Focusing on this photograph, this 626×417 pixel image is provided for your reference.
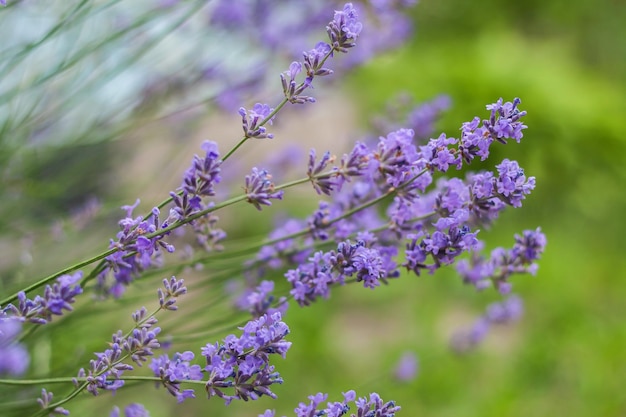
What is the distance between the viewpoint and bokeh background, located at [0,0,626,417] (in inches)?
52.9

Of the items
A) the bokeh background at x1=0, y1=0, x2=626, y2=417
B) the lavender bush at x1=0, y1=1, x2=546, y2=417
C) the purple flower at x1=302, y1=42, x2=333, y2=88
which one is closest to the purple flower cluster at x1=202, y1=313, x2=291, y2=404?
the lavender bush at x1=0, y1=1, x2=546, y2=417

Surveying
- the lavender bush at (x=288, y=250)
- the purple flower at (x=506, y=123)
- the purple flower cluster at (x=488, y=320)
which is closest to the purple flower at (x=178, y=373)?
the lavender bush at (x=288, y=250)

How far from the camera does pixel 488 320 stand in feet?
4.40

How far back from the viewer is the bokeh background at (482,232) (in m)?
1.34

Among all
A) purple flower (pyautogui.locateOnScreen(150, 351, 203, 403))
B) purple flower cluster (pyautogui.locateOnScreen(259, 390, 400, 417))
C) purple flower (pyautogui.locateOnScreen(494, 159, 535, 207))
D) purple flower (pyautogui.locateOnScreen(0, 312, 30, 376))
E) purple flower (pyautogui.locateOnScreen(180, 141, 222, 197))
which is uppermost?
purple flower (pyautogui.locateOnScreen(494, 159, 535, 207))

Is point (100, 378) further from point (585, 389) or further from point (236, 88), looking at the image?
point (585, 389)

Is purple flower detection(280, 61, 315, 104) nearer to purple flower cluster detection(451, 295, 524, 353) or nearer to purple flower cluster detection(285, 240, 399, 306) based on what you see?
purple flower cluster detection(285, 240, 399, 306)

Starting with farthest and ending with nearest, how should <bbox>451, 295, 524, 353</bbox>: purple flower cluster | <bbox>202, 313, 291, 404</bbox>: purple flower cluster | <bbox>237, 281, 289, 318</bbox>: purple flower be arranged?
<bbox>451, 295, 524, 353</bbox>: purple flower cluster, <bbox>237, 281, 289, 318</bbox>: purple flower, <bbox>202, 313, 291, 404</bbox>: purple flower cluster

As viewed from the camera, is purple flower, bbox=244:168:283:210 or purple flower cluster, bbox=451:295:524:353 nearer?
purple flower, bbox=244:168:283:210

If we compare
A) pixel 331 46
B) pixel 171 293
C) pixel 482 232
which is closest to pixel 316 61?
pixel 331 46

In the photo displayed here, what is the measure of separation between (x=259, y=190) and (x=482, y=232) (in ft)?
6.04

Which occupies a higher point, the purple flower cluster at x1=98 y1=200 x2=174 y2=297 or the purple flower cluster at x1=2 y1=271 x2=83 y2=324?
the purple flower cluster at x1=98 y1=200 x2=174 y2=297

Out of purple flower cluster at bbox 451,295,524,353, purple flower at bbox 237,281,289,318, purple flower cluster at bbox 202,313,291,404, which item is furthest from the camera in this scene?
purple flower cluster at bbox 451,295,524,353

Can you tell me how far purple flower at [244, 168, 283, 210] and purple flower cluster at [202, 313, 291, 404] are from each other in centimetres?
11
